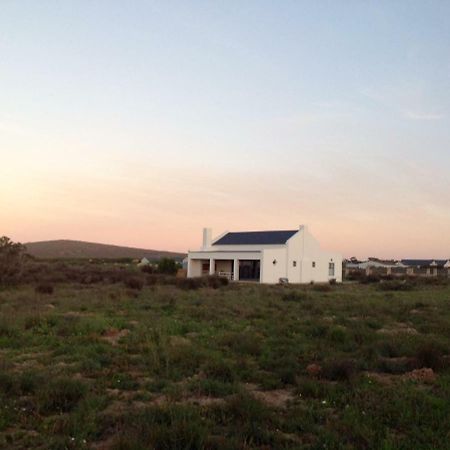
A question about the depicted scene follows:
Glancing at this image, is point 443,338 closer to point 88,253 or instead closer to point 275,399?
point 275,399

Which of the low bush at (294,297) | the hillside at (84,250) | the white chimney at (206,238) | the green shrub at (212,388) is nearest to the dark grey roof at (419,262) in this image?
the hillside at (84,250)

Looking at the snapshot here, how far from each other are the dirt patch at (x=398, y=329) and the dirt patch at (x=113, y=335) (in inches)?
261

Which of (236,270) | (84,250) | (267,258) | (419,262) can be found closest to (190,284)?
(267,258)

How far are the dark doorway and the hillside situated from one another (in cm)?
8841

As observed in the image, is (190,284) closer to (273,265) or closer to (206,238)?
(273,265)

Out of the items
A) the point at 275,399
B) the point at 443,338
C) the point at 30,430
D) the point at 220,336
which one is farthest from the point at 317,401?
the point at 443,338

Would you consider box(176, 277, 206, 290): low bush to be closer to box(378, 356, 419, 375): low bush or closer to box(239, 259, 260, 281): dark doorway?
box(239, 259, 260, 281): dark doorway

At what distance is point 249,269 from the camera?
50250 millimetres

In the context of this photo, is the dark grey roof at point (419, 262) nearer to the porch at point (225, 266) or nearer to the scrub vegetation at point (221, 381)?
the porch at point (225, 266)

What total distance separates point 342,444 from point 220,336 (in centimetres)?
698

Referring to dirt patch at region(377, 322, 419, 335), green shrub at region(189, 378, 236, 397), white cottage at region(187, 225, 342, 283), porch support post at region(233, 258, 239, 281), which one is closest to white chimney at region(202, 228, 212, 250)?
white cottage at region(187, 225, 342, 283)

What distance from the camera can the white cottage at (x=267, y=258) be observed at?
45.0 m

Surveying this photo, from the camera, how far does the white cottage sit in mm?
44969

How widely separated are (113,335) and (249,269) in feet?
124
